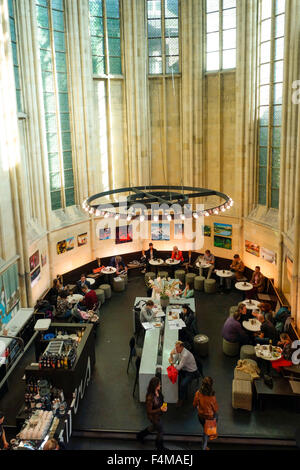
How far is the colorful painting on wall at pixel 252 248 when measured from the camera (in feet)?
55.2

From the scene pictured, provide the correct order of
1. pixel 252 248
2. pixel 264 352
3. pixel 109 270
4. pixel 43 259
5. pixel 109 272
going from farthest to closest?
pixel 109 270 < pixel 109 272 < pixel 252 248 < pixel 43 259 < pixel 264 352

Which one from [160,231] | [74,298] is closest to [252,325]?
[74,298]

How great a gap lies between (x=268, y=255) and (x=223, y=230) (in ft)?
8.47

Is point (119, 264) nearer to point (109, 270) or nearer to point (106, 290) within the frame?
point (109, 270)

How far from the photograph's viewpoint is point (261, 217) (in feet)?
54.1

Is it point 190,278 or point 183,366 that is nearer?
point 183,366

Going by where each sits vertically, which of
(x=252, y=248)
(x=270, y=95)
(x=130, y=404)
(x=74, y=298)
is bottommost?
(x=130, y=404)

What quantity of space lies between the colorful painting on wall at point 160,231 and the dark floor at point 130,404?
230 inches

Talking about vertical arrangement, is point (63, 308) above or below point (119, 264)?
below

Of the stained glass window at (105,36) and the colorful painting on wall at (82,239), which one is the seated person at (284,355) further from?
the stained glass window at (105,36)

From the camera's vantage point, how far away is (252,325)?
12.5 meters

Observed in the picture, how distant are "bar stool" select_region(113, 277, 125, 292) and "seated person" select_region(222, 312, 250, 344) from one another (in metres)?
5.84
